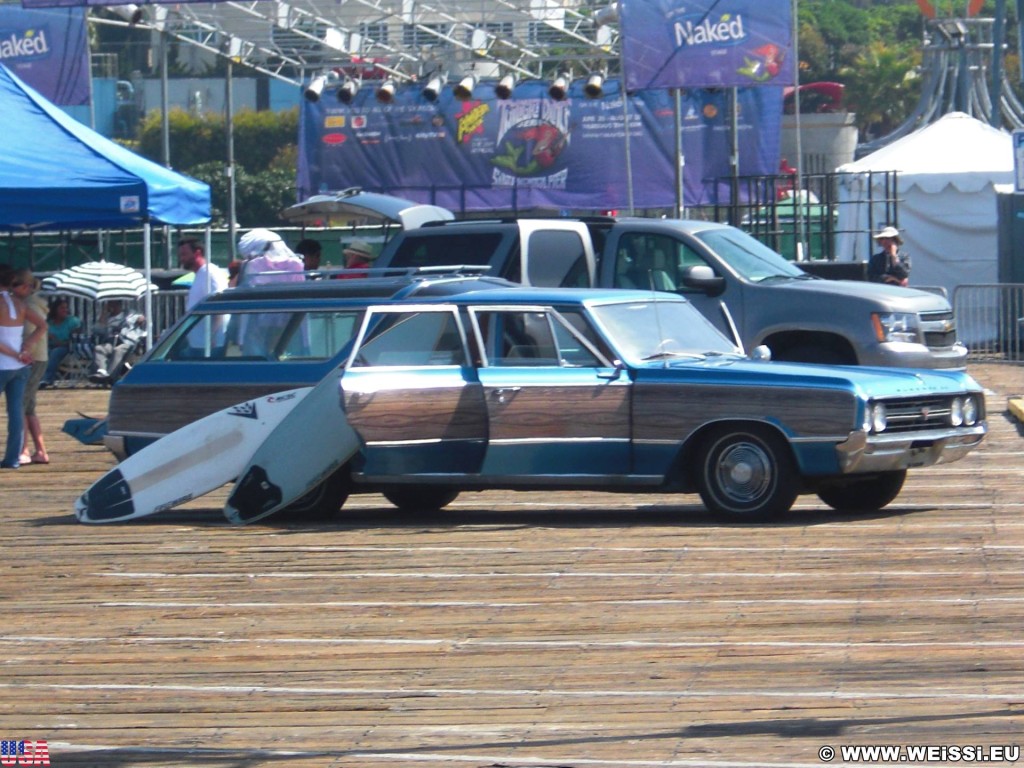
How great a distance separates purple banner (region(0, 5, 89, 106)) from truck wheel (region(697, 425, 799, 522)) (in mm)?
20565

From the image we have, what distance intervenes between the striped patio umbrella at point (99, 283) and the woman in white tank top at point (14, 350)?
7951mm

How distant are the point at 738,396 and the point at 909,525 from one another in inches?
53.5

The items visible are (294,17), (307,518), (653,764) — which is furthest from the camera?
(294,17)

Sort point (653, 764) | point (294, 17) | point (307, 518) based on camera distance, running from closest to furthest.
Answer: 1. point (653, 764)
2. point (307, 518)
3. point (294, 17)

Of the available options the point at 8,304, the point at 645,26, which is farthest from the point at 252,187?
the point at 8,304

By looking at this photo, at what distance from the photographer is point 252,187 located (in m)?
68.7

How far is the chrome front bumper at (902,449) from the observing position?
10.2 m

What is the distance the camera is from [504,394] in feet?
35.6

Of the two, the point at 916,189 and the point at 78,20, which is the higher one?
the point at 78,20

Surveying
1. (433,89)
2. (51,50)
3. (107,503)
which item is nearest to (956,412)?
(107,503)

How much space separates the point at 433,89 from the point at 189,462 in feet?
87.6

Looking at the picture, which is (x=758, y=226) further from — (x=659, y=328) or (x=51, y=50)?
(x=659, y=328)

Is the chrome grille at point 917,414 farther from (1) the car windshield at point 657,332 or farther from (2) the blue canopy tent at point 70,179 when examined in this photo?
(2) the blue canopy tent at point 70,179

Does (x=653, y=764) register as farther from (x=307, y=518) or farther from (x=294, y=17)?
(x=294, y=17)
